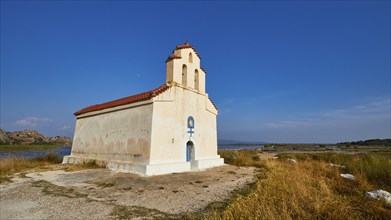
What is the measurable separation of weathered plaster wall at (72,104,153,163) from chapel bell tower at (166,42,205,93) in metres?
2.93

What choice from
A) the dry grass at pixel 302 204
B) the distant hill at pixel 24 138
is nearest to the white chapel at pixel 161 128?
the dry grass at pixel 302 204

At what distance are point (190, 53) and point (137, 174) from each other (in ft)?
28.8

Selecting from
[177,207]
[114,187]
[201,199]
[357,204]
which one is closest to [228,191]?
[201,199]

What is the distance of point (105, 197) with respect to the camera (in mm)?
7188

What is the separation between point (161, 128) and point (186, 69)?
4723mm

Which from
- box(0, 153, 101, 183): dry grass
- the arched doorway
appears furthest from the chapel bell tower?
box(0, 153, 101, 183): dry grass

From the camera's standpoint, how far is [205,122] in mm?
16297

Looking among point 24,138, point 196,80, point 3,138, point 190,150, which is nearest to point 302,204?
point 190,150

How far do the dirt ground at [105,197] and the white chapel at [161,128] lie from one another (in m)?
2.15

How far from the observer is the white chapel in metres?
12.3

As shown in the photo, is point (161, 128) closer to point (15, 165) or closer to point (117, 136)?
point (117, 136)

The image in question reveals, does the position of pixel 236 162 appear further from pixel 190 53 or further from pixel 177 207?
pixel 177 207

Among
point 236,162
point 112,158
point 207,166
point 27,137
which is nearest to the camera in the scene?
point 112,158

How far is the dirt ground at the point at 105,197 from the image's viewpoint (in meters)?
5.67
